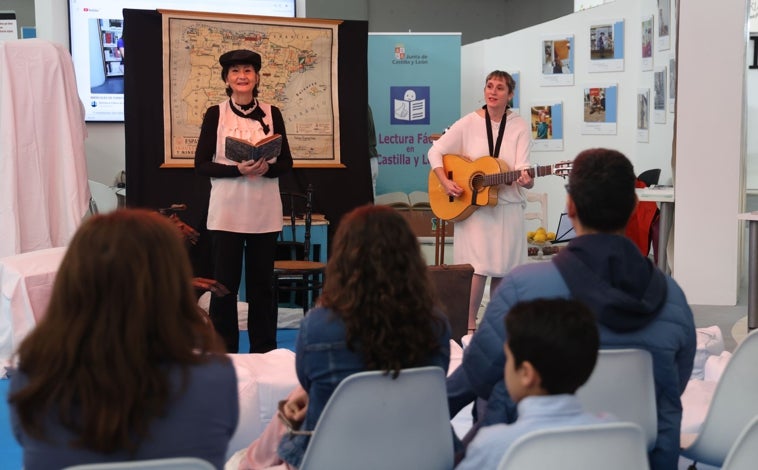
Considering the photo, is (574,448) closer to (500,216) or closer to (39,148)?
(500,216)

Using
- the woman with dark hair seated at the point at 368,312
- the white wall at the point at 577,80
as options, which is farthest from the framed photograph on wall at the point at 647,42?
the woman with dark hair seated at the point at 368,312

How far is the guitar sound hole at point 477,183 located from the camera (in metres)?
5.38

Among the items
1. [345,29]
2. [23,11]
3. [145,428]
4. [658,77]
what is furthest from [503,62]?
[145,428]

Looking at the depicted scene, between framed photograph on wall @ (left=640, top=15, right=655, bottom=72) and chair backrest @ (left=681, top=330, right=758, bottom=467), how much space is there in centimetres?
666

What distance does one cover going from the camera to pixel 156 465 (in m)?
1.48

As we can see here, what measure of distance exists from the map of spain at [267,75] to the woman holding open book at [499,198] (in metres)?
1.92

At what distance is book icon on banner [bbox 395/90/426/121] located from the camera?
968 cm

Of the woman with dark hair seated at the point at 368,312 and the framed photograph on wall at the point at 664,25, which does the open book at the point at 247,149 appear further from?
the framed photograph on wall at the point at 664,25

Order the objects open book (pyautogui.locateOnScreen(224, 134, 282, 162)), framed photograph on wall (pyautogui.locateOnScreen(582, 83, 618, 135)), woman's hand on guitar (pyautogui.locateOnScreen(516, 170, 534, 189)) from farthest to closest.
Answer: framed photograph on wall (pyautogui.locateOnScreen(582, 83, 618, 135)) < woman's hand on guitar (pyautogui.locateOnScreen(516, 170, 534, 189)) < open book (pyautogui.locateOnScreen(224, 134, 282, 162))

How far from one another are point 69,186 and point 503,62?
6002mm

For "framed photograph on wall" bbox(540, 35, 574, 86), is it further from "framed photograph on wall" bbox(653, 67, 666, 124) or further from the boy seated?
the boy seated

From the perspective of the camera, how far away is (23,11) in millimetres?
12703

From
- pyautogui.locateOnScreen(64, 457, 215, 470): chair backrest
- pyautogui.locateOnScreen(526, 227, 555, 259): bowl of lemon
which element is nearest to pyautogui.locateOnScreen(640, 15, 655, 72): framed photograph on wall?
pyautogui.locateOnScreen(526, 227, 555, 259): bowl of lemon

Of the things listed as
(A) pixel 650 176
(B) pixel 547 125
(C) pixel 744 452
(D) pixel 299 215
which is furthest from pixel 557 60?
(C) pixel 744 452
